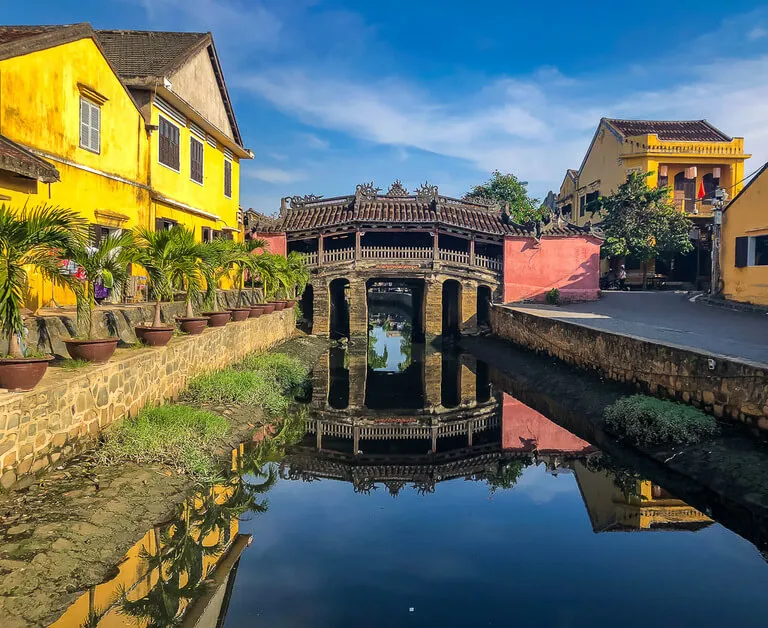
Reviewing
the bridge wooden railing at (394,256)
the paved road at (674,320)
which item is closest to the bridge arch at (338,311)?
the bridge wooden railing at (394,256)

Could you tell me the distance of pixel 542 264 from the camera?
2639cm

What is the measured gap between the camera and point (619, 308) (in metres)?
22.3

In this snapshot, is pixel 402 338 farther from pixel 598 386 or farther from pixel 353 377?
A: pixel 598 386

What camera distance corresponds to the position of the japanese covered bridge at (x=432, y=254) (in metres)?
25.8

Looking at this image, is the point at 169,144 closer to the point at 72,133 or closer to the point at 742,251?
the point at 72,133

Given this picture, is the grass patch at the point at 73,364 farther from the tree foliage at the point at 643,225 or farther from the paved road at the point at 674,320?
the tree foliage at the point at 643,225

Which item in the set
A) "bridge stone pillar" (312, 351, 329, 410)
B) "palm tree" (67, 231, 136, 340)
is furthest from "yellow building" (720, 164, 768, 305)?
"palm tree" (67, 231, 136, 340)

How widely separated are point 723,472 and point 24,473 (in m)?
8.02

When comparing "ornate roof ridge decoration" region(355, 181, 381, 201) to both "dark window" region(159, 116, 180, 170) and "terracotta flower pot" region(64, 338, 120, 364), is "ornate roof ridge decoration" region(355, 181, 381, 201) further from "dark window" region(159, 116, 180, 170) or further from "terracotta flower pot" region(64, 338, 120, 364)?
"terracotta flower pot" region(64, 338, 120, 364)

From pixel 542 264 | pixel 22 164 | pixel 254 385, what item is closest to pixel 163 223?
pixel 254 385

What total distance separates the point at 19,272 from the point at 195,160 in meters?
12.0

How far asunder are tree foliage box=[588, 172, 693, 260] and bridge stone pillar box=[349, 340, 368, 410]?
11458 mm

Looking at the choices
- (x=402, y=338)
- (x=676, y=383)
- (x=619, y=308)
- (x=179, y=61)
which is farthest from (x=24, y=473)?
(x=402, y=338)

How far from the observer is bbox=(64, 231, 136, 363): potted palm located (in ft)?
25.1
